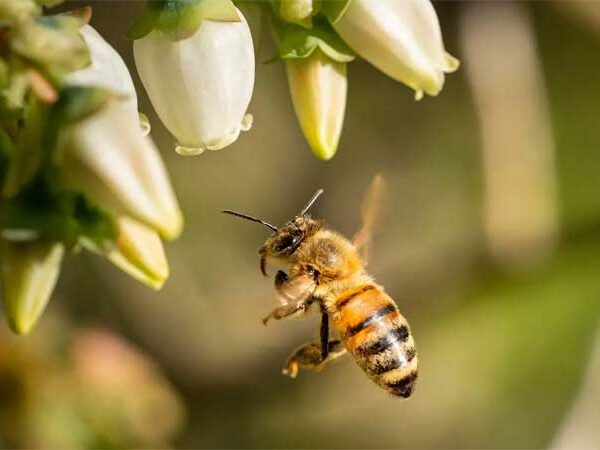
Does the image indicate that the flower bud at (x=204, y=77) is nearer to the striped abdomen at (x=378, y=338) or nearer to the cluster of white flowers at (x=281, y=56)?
the cluster of white flowers at (x=281, y=56)

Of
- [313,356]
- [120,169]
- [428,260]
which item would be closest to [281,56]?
[120,169]

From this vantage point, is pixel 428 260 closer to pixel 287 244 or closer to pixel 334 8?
pixel 287 244

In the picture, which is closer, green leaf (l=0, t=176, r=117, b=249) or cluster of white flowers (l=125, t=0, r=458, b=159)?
green leaf (l=0, t=176, r=117, b=249)

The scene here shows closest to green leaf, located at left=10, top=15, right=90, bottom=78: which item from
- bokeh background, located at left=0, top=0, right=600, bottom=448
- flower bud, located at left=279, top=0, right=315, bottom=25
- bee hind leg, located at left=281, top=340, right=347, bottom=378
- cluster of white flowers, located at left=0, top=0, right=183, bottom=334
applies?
cluster of white flowers, located at left=0, top=0, right=183, bottom=334

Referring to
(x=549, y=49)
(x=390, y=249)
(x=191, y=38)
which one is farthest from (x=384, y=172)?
(x=191, y=38)

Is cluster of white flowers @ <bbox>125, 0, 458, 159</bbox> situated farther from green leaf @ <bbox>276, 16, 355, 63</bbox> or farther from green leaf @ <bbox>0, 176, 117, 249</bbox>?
green leaf @ <bbox>0, 176, 117, 249</bbox>

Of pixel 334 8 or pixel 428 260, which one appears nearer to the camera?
pixel 334 8
